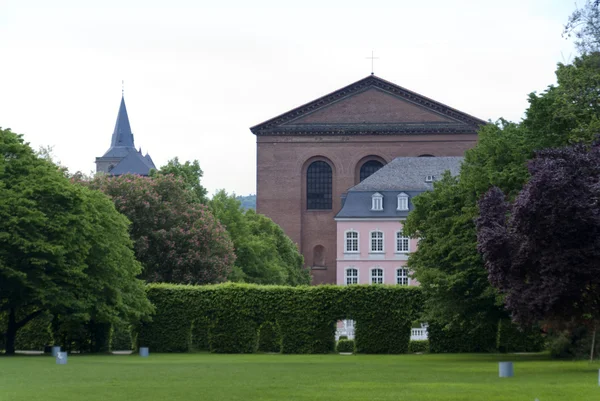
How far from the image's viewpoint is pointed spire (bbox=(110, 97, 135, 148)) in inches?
7662

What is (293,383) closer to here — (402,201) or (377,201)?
(402,201)

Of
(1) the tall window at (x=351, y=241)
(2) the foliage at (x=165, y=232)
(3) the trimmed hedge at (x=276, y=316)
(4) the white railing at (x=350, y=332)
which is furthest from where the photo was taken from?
(1) the tall window at (x=351, y=241)

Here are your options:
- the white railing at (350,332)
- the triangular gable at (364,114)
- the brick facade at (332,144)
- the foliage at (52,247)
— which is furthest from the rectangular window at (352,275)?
the foliage at (52,247)

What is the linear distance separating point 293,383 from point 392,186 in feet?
234

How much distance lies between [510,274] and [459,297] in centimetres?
1212

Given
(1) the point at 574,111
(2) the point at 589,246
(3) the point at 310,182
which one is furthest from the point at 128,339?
(3) the point at 310,182

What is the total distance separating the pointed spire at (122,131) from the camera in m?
195

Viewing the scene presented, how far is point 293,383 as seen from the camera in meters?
29.9

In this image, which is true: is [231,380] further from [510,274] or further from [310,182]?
[310,182]

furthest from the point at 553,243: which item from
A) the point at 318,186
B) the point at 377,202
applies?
the point at 318,186

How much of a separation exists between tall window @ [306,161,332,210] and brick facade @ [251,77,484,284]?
0.53 m

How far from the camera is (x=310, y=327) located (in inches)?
2330

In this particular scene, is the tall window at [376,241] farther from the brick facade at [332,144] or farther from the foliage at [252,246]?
the brick facade at [332,144]

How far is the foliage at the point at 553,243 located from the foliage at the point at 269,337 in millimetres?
25975
